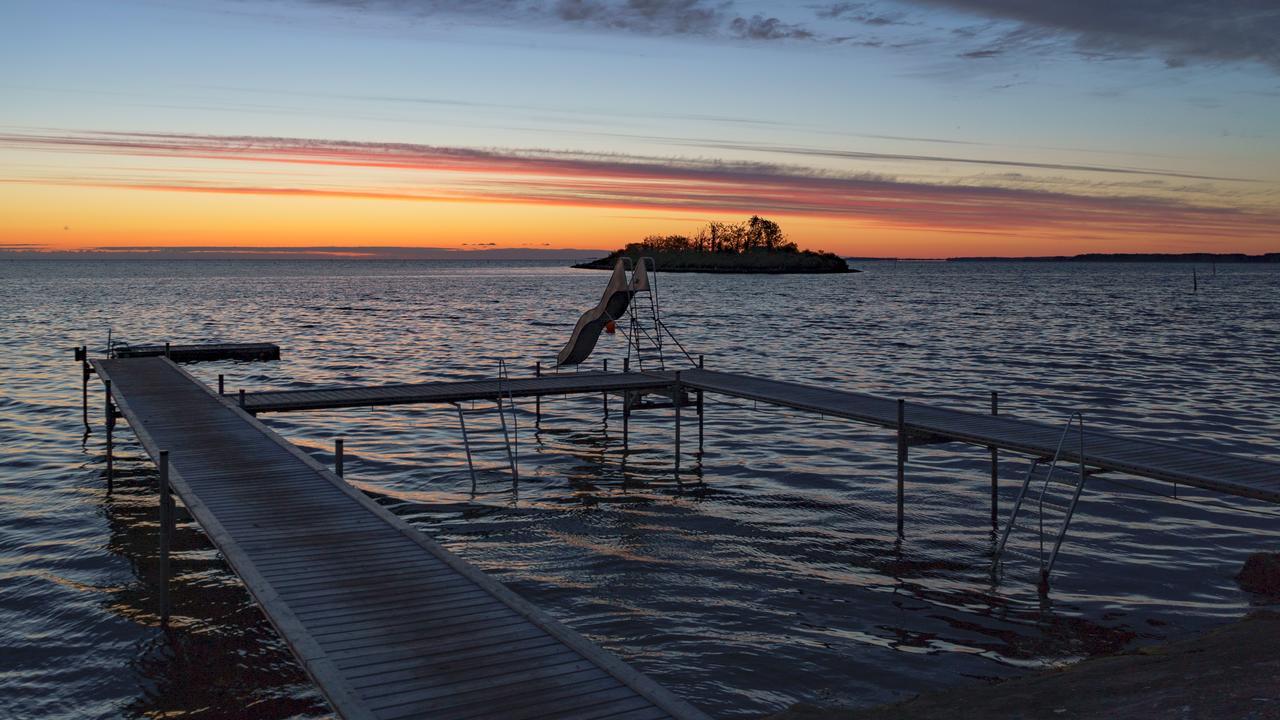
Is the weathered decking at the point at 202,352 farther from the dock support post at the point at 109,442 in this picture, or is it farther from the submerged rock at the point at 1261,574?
the submerged rock at the point at 1261,574

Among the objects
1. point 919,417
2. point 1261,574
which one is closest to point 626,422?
point 919,417

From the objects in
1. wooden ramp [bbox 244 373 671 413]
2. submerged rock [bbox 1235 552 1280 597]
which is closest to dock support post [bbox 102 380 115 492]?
wooden ramp [bbox 244 373 671 413]

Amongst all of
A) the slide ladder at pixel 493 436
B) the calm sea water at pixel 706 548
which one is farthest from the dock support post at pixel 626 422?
the slide ladder at pixel 493 436

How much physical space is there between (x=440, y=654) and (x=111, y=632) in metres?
7.26

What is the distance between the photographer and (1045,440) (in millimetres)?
17094

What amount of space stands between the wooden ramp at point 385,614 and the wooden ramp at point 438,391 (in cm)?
618

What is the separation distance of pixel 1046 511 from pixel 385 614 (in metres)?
14.9

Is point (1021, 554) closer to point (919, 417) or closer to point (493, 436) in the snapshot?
point (919, 417)

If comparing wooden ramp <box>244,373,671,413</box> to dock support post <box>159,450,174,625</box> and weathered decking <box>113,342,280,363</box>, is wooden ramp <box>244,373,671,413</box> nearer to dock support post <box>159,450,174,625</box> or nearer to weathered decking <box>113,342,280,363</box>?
dock support post <box>159,450,174,625</box>

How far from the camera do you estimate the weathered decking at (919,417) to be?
1441 centimetres

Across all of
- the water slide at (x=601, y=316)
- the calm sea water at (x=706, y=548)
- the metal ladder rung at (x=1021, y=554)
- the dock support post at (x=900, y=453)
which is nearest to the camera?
the calm sea water at (x=706, y=548)

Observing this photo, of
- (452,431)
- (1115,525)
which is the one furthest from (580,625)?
(452,431)

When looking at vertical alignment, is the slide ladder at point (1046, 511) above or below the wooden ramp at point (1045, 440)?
below

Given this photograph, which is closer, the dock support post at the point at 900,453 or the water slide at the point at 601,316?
the dock support post at the point at 900,453
